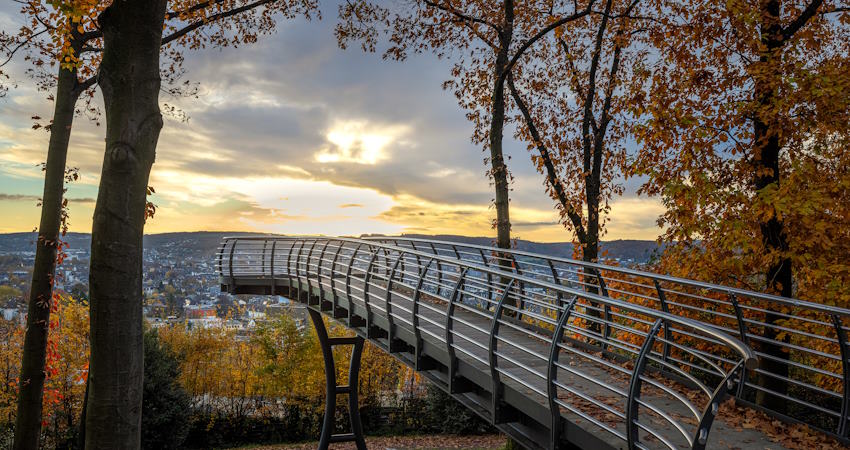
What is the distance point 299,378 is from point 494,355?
29558 mm

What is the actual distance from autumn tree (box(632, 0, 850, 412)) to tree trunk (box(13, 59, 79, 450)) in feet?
33.9

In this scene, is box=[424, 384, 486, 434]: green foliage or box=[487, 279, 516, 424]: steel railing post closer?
box=[487, 279, 516, 424]: steel railing post

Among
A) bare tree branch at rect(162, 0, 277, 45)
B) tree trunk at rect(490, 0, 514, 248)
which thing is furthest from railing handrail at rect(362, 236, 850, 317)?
bare tree branch at rect(162, 0, 277, 45)

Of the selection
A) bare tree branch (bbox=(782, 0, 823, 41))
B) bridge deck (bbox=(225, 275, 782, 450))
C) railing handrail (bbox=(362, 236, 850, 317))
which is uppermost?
bare tree branch (bbox=(782, 0, 823, 41))

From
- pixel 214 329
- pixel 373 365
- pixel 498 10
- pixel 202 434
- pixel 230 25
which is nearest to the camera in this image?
pixel 230 25

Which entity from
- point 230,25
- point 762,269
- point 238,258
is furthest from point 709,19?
point 238,258

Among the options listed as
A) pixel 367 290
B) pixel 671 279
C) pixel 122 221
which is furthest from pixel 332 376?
pixel 671 279

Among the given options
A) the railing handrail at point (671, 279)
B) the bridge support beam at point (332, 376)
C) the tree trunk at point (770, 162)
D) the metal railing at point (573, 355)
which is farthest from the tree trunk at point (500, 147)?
the bridge support beam at point (332, 376)

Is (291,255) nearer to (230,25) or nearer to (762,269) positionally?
(230,25)

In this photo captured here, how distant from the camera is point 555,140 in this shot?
60.1 ft

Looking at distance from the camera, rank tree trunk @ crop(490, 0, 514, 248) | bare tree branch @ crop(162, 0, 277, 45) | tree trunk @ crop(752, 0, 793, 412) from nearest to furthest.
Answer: tree trunk @ crop(752, 0, 793, 412)
bare tree branch @ crop(162, 0, 277, 45)
tree trunk @ crop(490, 0, 514, 248)

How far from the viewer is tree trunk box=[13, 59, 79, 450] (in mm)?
9172

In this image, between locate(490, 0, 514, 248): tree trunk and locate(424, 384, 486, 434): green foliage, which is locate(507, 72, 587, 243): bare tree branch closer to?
locate(490, 0, 514, 248): tree trunk

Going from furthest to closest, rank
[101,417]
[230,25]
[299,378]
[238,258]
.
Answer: [299,378] < [238,258] < [230,25] < [101,417]
